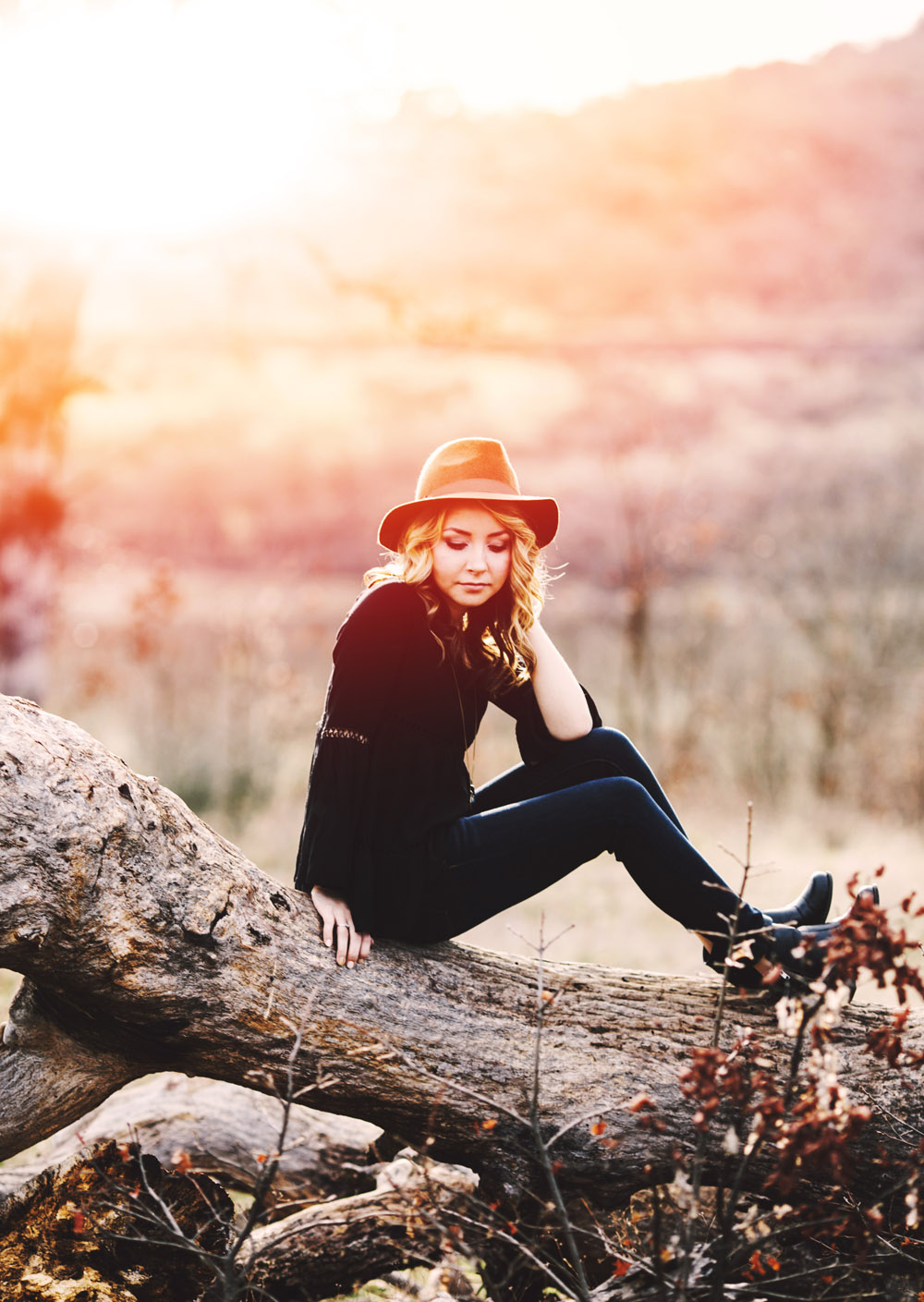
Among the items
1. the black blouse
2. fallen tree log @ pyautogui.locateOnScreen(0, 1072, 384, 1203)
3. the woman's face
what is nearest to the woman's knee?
the black blouse

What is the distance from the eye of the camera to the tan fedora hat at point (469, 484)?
10.8ft

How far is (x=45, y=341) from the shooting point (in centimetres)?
948

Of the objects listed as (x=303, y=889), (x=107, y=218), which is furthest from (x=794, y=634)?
(x=303, y=889)

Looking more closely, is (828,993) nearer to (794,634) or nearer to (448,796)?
(448,796)

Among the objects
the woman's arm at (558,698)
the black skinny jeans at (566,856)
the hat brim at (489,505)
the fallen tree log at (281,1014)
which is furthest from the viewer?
the woman's arm at (558,698)

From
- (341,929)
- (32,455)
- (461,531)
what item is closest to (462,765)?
(341,929)

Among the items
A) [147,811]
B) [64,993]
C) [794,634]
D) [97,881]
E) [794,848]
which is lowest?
[64,993]

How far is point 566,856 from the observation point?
3262 mm

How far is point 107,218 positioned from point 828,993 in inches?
378

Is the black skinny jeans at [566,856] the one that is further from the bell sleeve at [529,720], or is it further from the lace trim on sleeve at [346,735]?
the lace trim on sleeve at [346,735]

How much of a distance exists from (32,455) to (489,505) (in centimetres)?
736

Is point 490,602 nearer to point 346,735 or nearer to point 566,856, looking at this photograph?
point 346,735

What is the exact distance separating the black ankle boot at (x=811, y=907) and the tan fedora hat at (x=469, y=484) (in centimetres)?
140

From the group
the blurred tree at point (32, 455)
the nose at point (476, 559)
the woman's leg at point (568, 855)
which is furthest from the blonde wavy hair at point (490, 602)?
the blurred tree at point (32, 455)
